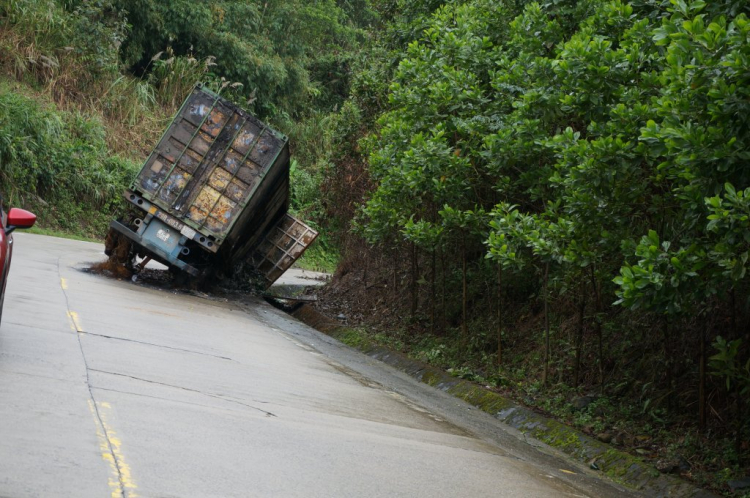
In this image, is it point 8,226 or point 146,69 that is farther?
point 146,69

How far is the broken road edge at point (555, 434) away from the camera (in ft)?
28.8

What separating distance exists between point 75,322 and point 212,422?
4780 mm

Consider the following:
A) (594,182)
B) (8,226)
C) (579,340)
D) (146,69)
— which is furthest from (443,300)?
(146,69)

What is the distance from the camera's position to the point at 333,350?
644 inches

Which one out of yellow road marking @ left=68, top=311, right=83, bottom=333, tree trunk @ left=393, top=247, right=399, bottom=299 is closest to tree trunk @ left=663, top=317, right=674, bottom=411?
yellow road marking @ left=68, top=311, right=83, bottom=333

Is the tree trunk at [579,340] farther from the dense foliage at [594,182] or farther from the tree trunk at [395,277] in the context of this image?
A: the tree trunk at [395,277]

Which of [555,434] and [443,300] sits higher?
A: [443,300]

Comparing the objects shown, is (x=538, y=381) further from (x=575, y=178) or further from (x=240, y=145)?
(x=240, y=145)

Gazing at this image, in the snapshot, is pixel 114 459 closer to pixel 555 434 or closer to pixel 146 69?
pixel 555 434

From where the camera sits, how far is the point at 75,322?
36.9 feet

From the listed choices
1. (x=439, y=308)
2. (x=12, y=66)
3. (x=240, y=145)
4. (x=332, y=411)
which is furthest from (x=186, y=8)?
(x=332, y=411)

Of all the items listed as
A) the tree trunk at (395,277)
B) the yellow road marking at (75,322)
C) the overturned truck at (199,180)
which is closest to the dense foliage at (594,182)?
the tree trunk at (395,277)

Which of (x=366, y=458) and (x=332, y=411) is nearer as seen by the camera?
(x=366, y=458)

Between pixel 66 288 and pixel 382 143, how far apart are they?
6752 mm
